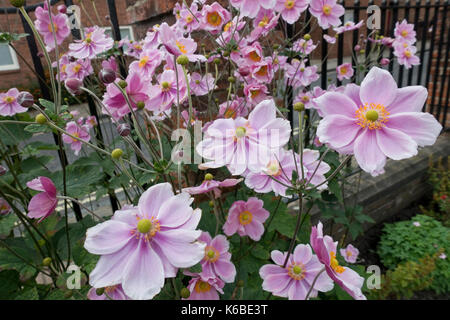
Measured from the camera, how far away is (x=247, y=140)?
1.98 ft

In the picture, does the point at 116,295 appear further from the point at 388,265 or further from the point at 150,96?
the point at 388,265

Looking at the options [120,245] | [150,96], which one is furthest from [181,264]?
[150,96]

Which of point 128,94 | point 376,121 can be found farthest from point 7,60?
point 376,121

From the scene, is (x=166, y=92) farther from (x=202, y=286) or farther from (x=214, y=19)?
(x=202, y=286)

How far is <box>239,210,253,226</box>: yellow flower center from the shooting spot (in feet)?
2.90

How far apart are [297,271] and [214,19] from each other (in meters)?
0.76

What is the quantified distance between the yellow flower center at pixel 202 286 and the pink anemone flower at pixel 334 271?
28 centimetres

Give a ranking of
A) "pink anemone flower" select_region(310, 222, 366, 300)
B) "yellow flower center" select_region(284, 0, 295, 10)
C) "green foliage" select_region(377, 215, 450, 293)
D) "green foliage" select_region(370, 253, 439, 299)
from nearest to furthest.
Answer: "pink anemone flower" select_region(310, 222, 366, 300)
"yellow flower center" select_region(284, 0, 295, 10)
"green foliage" select_region(370, 253, 439, 299)
"green foliage" select_region(377, 215, 450, 293)

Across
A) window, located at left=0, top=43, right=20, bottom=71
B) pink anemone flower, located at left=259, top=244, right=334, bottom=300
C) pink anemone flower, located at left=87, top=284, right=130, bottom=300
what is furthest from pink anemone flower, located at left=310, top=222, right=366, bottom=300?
window, located at left=0, top=43, right=20, bottom=71

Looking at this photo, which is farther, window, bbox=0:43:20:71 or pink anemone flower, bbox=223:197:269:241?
window, bbox=0:43:20:71

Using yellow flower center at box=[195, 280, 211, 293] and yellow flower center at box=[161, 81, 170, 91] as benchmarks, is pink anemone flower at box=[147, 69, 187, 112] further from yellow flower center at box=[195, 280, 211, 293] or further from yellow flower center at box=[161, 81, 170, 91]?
yellow flower center at box=[195, 280, 211, 293]

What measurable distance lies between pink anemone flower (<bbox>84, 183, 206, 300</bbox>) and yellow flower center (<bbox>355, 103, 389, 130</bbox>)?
1.10 feet

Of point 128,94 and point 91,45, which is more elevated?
point 91,45
